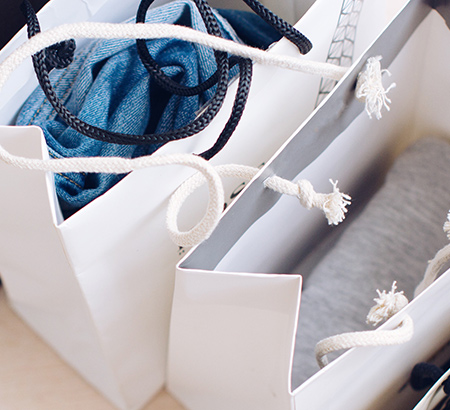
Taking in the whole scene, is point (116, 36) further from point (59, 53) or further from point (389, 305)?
point (389, 305)

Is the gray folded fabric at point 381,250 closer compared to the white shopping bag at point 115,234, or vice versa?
the white shopping bag at point 115,234

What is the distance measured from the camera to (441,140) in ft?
1.94

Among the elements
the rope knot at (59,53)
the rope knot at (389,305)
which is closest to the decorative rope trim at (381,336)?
the rope knot at (389,305)

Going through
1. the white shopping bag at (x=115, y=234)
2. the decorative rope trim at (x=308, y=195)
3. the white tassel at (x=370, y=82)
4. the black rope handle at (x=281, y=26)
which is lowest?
the white shopping bag at (x=115, y=234)

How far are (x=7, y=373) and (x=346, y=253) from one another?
354mm

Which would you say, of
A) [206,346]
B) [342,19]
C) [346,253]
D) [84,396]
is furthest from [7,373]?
[342,19]

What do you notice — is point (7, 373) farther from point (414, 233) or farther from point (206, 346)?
point (414, 233)

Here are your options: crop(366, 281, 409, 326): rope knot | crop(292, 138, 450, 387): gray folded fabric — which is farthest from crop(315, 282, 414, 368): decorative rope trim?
crop(292, 138, 450, 387): gray folded fabric

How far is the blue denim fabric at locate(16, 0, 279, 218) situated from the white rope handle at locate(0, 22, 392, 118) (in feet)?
0.24

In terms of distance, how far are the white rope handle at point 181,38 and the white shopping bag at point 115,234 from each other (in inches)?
0.9

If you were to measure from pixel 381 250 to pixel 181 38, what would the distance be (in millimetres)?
302

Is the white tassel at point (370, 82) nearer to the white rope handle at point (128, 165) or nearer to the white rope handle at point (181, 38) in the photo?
the white rope handle at point (181, 38)

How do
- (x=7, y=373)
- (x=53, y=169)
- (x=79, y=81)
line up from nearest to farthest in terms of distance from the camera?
(x=53, y=169)
(x=79, y=81)
(x=7, y=373)

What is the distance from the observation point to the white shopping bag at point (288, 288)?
14.3 inches
